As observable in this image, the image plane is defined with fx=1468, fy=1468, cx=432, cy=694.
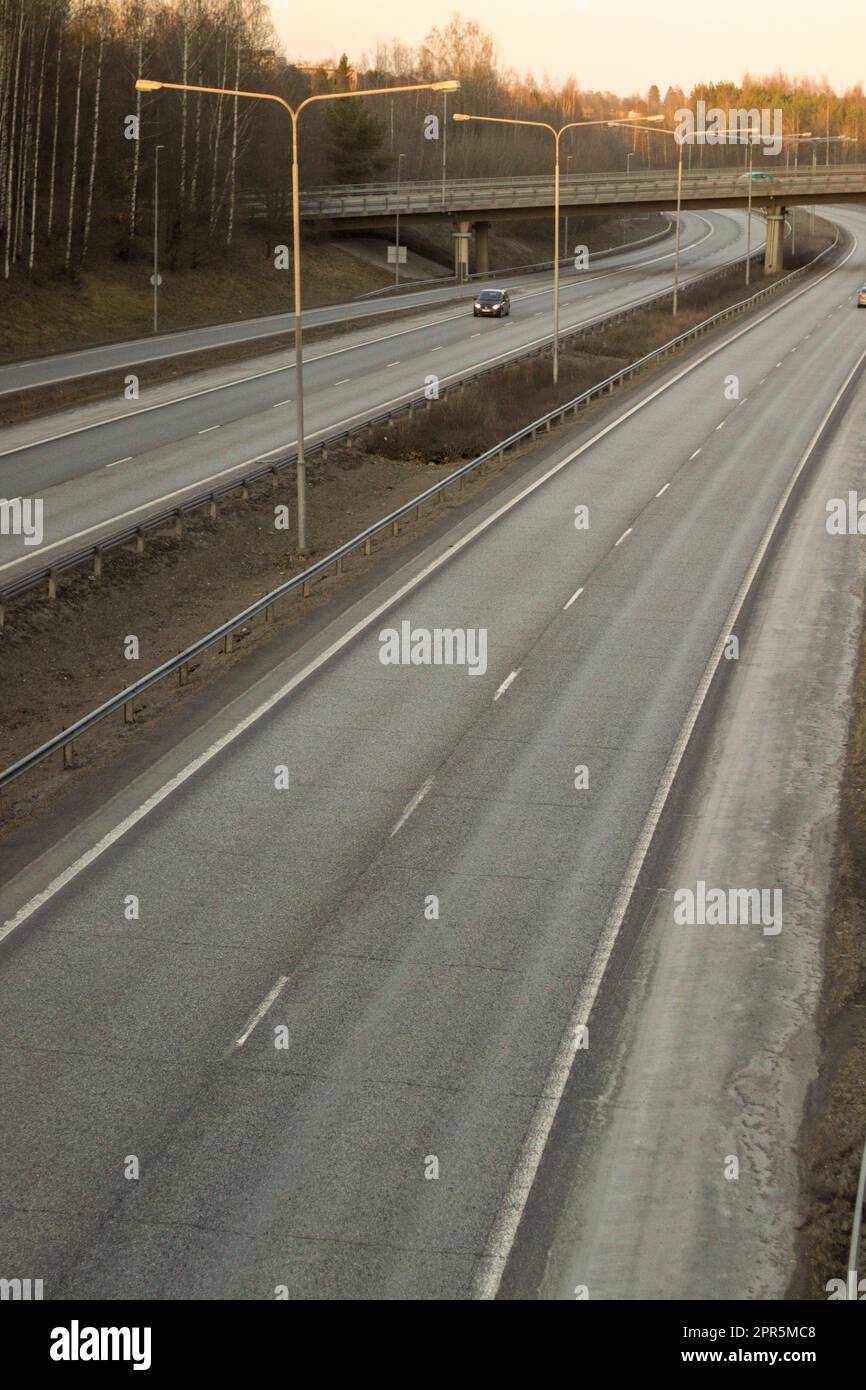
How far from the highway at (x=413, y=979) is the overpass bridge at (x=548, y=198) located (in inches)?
2723

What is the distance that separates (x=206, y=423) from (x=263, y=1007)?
30.2 metres

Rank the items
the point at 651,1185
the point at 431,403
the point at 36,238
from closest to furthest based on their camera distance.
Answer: the point at 651,1185, the point at 431,403, the point at 36,238

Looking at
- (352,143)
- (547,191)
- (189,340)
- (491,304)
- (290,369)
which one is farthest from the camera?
(352,143)

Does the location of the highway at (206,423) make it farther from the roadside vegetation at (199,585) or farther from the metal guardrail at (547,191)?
the metal guardrail at (547,191)

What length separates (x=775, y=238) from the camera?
299 ft

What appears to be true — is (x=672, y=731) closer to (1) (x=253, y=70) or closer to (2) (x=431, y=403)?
(2) (x=431, y=403)

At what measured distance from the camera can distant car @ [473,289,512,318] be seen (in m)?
66.4

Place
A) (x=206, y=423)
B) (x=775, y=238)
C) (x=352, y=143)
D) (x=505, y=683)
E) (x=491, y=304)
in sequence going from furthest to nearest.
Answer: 1. (x=352, y=143)
2. (x=775, y=238)
3. (x=491, y=304)
4. (x=206, y=423)
5. (x=505, y=683)

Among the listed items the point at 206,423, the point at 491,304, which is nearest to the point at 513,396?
the point at 206,423

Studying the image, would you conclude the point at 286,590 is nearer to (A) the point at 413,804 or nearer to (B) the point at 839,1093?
(A) the point at 413,804
